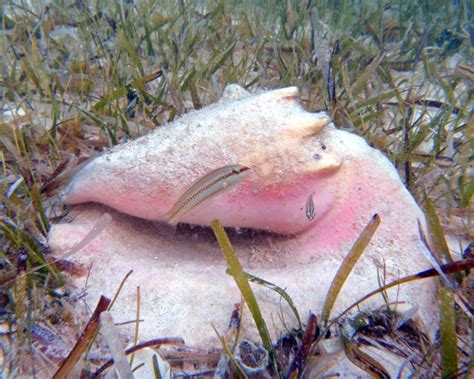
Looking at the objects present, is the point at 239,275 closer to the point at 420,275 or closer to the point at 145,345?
the point at 145,345

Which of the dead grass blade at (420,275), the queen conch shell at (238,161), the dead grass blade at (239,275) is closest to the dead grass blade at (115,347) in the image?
the dead grass blade at (239,275)

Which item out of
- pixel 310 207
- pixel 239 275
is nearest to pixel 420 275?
pixel 310 207

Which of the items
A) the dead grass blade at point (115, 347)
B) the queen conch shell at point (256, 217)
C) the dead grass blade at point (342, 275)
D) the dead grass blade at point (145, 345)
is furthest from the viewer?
the queen conch shell at point (256, 217)

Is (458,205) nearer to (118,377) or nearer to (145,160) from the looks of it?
(145,160)

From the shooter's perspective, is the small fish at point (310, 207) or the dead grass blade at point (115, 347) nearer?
the dead grass blade at point (115, 347)

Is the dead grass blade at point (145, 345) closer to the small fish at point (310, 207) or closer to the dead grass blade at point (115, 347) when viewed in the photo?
the dead grass blade at point (115, 347)

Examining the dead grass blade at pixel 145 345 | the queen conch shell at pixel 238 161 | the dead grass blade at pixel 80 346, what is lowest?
the dead grass blade at pixel 145 345

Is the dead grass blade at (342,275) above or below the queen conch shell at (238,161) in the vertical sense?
below

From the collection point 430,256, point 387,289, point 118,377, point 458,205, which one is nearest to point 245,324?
point 118,377

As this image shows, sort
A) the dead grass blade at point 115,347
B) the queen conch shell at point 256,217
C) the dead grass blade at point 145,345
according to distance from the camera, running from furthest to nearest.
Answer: the queen conch shell at point 256,217
the dead grass blade at point 145,345
the dead grass blade at point 115,347

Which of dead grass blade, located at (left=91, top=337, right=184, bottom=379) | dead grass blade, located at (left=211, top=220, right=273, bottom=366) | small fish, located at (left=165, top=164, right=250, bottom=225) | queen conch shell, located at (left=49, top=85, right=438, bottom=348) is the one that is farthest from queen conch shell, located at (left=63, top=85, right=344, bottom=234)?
dead grass blade, located at (left=91, top=337, right=184, bottom=379)

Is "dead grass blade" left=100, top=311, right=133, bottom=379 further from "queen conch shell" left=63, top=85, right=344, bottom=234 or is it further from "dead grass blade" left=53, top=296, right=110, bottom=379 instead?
"queen conch shell" left=63, top=85, right=344, bottom=234
